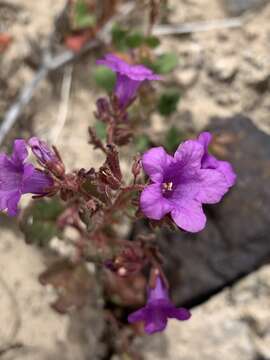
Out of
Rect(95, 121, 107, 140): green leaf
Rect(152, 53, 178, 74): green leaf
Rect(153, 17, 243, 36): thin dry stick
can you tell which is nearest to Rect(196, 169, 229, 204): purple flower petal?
Rect(95, 121, 107, 140): green leaf

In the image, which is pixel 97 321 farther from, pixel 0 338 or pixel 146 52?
pixel 146 52

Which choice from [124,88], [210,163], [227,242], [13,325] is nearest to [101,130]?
[124,88]

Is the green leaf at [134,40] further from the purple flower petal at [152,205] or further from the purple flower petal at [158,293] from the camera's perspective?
the purple flower petal at [152,205]

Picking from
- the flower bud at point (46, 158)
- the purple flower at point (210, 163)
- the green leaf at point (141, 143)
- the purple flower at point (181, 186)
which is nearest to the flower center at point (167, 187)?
the purple flower at point (181, 186)

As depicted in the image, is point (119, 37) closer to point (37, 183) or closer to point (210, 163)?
point (210, 163)

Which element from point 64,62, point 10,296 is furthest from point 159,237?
point 64,62

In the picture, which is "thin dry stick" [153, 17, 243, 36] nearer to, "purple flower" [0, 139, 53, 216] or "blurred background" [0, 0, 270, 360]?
"blurred background" [0, 0, 270, 360]
